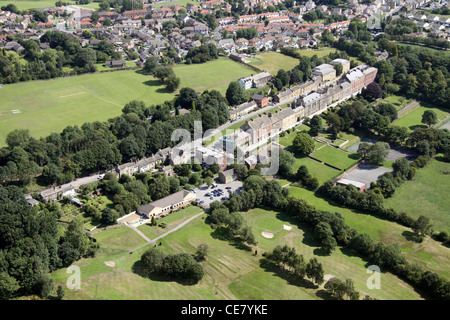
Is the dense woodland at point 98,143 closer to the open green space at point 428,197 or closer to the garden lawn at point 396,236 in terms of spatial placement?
the garden lawn at point 396,236

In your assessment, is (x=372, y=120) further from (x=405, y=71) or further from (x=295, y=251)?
(x=295, y=251)

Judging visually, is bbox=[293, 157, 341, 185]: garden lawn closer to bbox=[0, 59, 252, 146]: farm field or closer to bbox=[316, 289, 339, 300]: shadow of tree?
bbox=[316, 289, 339, 300]: shadow of tree

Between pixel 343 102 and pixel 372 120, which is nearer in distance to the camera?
pixel 372 120

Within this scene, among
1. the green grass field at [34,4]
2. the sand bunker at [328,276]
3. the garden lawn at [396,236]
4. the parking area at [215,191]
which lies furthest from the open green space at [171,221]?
the green grass field at [34,4]

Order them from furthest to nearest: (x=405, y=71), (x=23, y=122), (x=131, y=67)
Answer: (x=131, y=67)
(x=405, y=71)
(x=23, y=122)

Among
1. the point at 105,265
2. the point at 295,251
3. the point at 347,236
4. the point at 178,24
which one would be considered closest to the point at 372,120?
the point at 347,236

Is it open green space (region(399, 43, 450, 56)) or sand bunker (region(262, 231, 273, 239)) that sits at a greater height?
open green space (region(399, 43, 450, 56))

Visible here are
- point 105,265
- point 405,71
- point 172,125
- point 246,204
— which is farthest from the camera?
point 405,71

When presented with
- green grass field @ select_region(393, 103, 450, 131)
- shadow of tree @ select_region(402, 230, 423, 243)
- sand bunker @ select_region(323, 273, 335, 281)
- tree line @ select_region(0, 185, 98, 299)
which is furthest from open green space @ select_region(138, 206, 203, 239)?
green grass field @ select_region(393, 103, 450, 131)
